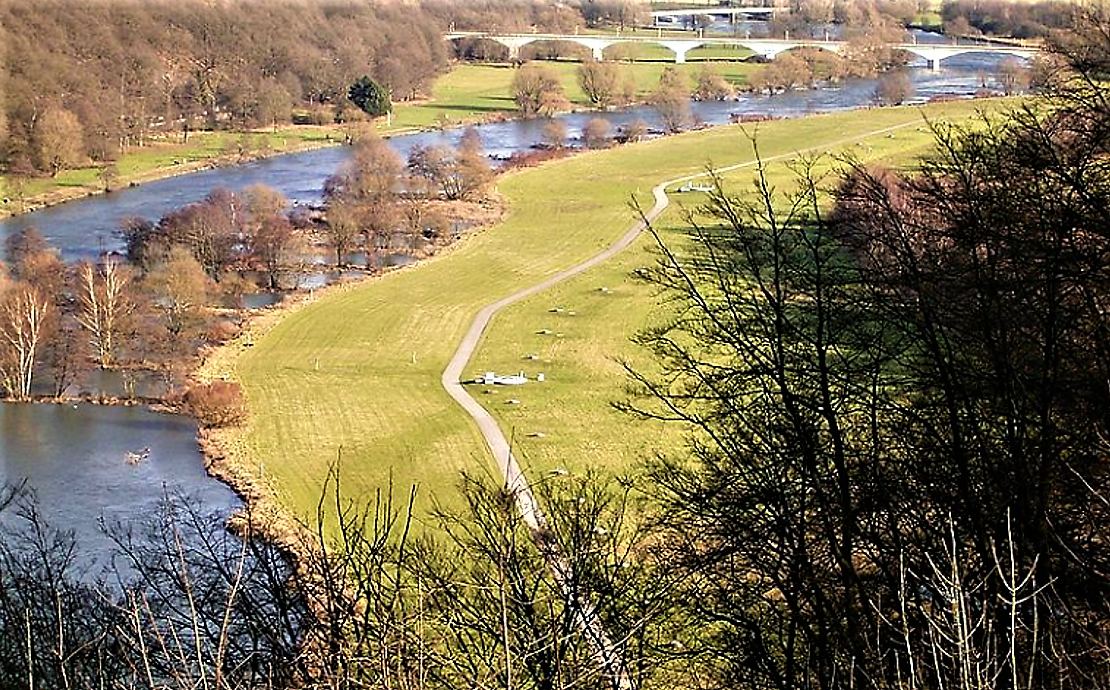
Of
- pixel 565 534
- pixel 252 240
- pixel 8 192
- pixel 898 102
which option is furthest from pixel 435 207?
pixel 565 534

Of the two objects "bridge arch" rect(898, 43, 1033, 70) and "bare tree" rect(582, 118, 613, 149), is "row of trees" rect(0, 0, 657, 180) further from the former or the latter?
"bridge arch" rect(898, 43, 1033, 70)

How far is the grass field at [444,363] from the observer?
12.4 m

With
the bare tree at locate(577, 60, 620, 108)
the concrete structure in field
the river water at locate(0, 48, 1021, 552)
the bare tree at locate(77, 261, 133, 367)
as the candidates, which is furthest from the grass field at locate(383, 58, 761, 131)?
the bare tree at locate(77, 261, 133, 367)

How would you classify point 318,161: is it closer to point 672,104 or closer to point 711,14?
point 672,104

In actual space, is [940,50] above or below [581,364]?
above

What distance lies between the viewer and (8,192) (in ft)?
80.7

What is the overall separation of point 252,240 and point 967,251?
1717cm

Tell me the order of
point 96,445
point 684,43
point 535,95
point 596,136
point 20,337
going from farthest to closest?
1. point 684,43
2. point 535,95
3. point 596,136
4. point 20,337
5. point 96,445

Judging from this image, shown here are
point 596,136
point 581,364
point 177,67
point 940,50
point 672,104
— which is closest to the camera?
point 581,364

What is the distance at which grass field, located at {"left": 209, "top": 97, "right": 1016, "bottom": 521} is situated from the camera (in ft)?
40.6

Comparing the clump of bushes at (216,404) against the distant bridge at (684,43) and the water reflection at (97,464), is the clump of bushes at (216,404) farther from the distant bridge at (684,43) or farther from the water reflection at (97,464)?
the distant bridge at (684,43)

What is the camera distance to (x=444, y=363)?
51.8ft

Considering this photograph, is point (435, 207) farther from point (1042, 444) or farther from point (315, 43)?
point (1042, 444)

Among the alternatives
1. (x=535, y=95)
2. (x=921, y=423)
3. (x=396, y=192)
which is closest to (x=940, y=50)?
(x=535, y=95)
